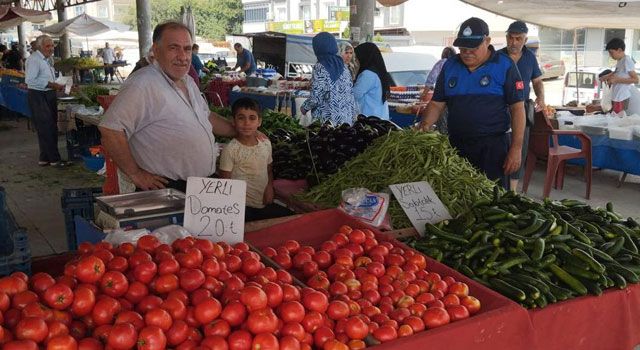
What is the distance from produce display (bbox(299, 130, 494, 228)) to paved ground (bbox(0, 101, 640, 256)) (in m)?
3.04

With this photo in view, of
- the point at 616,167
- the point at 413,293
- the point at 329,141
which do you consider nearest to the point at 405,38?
the point at 616,167

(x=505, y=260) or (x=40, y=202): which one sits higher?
(x=505, y=260)

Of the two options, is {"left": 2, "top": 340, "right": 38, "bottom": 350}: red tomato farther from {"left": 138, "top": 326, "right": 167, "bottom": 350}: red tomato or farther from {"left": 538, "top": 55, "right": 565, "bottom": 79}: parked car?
{"left": 538, "top": 55, "right": 565, "bottom": 79}: parked car

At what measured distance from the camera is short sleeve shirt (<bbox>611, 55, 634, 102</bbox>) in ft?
28.9

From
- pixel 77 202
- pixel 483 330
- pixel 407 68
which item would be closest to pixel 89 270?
pixel 483 330

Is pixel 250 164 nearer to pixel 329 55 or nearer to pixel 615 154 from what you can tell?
pixel 329 55

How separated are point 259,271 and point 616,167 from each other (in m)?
6.49

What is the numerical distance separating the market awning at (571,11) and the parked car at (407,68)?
84.5 inches

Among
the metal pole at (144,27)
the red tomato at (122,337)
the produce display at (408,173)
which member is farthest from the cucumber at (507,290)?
the metal pole at (144,27)

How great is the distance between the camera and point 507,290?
222 centimetres

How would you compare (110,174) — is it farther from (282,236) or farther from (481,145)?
(481,145)

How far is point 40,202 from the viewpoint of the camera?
6.84m

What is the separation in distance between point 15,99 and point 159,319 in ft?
41.9

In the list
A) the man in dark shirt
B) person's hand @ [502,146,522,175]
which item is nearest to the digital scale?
person's hand @ [502,146,522,175]
